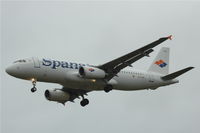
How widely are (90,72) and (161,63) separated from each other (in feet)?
43.8

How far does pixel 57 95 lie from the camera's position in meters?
59.5

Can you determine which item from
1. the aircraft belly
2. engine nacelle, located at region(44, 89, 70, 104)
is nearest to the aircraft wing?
the aircraft belly

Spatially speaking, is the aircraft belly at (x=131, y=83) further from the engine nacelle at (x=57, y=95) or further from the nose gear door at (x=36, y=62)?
the nose gear door at (x=36, y=62)

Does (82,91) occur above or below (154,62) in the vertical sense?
below

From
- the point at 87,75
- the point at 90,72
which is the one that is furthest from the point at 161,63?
the point at 87,75

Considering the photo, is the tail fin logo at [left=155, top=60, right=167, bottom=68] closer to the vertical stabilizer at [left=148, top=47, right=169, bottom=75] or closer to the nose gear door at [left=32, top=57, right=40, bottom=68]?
the vertical stabilizer at [left=148, top=47, right=169, bottom=75]

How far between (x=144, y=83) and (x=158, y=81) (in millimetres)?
1721

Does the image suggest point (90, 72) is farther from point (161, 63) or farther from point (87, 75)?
point (161, 63)

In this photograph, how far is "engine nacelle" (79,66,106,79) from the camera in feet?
175

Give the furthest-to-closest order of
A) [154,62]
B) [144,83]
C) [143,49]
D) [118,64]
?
[154,62], [144,83], [118,64], [143,49]

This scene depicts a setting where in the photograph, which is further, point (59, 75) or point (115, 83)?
point (115, 83)

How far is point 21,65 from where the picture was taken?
5284cm

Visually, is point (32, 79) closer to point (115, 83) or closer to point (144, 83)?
point (115, 83)

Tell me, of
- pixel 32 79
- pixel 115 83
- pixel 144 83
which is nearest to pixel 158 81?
pixel 144 83
